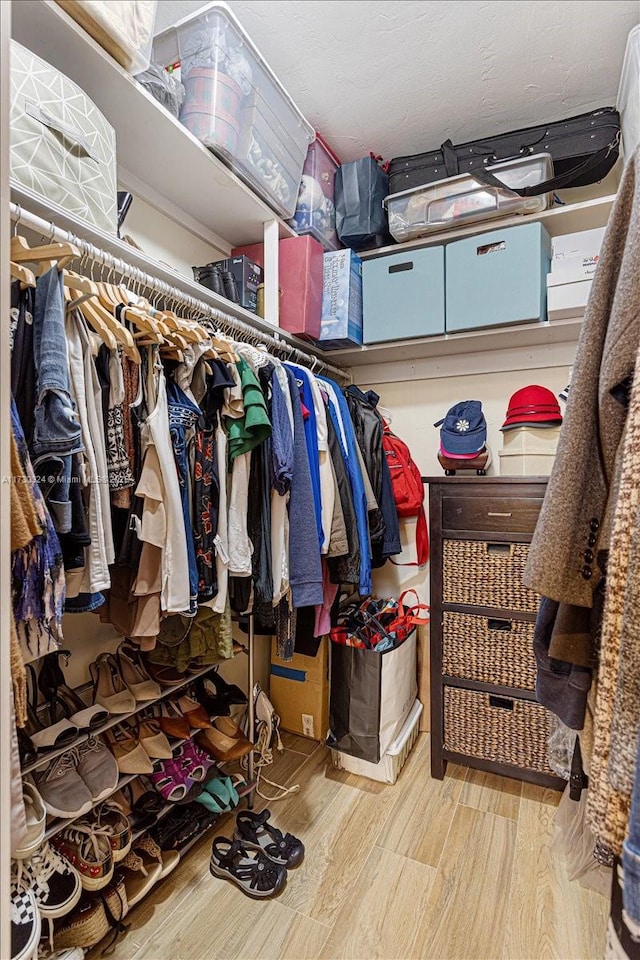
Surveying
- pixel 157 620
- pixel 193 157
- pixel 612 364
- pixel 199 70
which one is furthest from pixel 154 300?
pixel 612 364

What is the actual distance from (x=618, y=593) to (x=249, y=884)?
4.51 ft

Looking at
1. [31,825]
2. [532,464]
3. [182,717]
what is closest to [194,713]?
[182,717]

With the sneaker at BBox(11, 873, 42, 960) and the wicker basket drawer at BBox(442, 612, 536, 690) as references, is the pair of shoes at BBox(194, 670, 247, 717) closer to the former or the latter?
the sneaker at BBox(11, 873, 42, 960)

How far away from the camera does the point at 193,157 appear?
1399mm

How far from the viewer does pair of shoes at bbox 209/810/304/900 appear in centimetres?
129

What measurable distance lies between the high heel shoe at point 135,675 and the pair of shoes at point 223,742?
32 centimetres

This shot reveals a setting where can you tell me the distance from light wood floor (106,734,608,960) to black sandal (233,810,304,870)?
4cm

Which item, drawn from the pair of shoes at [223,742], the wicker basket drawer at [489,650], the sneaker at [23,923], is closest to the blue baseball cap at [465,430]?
the wicker basket drawer at [489,650]

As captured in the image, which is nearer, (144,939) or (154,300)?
(144,939)

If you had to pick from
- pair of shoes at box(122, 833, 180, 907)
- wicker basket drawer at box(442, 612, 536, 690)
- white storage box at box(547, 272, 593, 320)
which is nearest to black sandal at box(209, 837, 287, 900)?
pair of shoes at box(122, 833, 180, 907)

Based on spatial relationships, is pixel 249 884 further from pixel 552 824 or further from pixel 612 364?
pixel 612 364

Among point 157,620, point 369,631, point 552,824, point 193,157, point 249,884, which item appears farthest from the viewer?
point 369,631

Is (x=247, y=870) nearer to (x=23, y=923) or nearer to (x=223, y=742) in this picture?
(x=223, y=742)

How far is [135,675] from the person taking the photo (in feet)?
4.36
